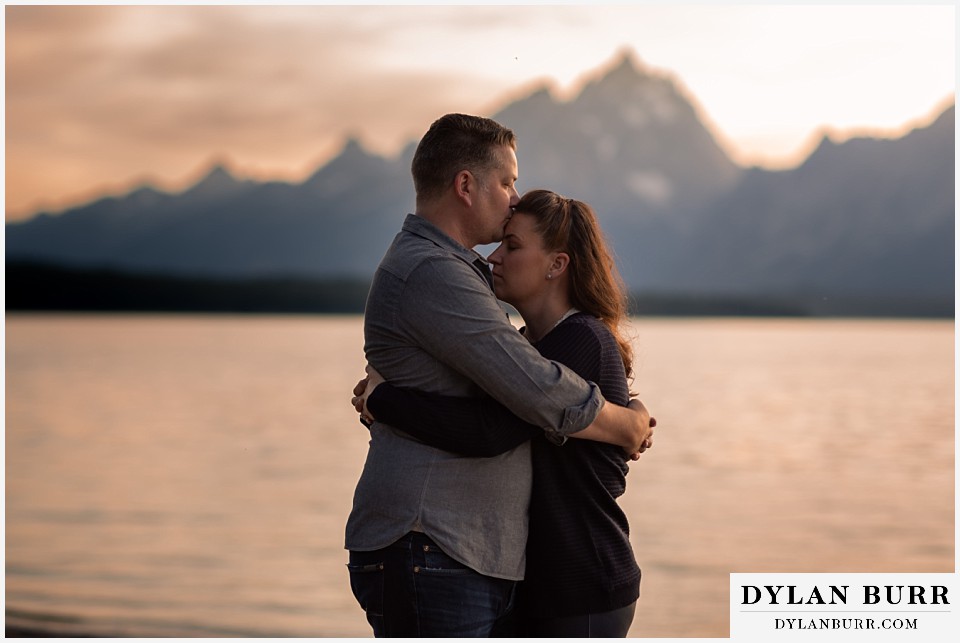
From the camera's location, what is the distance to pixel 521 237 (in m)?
3.28

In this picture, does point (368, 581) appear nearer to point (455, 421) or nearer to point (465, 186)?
point (455, 421)

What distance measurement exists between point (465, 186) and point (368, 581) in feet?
3.56

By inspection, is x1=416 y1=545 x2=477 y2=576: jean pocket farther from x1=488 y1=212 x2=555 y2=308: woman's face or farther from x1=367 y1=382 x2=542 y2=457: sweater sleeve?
x1=488 y1=212 x2=555 y2=308: woman's face

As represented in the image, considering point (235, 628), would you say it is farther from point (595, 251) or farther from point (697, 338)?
point (697, 338)

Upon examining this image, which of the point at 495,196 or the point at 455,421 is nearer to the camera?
the point at 455,421

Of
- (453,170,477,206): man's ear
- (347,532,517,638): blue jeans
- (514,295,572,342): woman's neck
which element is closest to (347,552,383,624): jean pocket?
(347,532,517,638): blue jeans

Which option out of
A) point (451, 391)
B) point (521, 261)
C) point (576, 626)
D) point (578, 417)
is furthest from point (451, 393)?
point (576, 626)

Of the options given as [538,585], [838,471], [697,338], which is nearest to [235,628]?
[538,585]

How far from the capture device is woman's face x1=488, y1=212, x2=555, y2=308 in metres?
3.28

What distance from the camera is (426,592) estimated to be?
9.98ft

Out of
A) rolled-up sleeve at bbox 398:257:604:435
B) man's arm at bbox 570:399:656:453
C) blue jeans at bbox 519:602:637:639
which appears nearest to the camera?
rolled-up sleeve at bbox 398:257:604:435

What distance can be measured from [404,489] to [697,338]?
249 feet

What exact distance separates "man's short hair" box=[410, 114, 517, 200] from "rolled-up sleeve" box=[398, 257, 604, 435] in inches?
10.6

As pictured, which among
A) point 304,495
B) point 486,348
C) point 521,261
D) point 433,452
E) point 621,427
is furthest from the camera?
point 304,495
